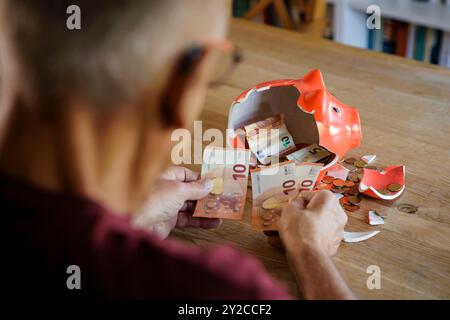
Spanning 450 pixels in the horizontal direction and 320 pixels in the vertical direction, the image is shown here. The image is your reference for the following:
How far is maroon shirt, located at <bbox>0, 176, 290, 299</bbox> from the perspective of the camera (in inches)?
29.8

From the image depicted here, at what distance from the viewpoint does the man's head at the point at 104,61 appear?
72cm

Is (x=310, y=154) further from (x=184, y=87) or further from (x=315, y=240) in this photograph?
(x=184, y=87)

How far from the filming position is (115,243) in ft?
2.51

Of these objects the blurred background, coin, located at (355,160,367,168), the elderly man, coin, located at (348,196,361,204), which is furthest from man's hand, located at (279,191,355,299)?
the blurred background

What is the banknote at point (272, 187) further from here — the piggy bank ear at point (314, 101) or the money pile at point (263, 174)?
the piggy bank ear at point (314, 101)

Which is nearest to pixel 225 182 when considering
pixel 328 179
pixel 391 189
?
pixel 328 179

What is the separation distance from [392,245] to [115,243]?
69 centimetres

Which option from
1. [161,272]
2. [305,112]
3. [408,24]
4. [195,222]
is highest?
[408,24]

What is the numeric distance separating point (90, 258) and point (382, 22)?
2.53 metres

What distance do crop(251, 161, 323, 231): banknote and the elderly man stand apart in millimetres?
592

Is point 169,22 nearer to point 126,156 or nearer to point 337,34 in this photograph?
point 126,156

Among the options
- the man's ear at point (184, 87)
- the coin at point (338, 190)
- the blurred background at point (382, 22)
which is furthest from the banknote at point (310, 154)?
the blurred background at point (382, 22)

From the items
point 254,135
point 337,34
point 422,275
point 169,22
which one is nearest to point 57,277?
point 169,22

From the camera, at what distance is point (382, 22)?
3.00m
